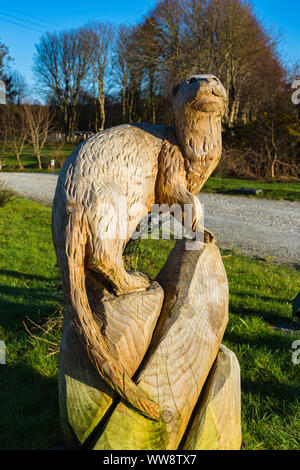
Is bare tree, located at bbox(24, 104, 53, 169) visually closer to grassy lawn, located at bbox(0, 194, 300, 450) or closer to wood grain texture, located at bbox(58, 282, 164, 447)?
grassy lawn, located at bbox(0, 194, 300, 450)

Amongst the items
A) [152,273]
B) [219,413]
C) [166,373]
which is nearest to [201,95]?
[166,373]

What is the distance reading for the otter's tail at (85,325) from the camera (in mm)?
1414

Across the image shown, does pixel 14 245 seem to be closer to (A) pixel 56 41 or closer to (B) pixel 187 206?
(B) pixel 187 206

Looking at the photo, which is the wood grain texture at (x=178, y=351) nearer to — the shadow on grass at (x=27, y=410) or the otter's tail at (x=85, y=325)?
the otter's tail at (x=85, y=325)

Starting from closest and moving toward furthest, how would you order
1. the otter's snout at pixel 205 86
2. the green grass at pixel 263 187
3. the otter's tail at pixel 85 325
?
the otter's tail at pixel 85 325 < the otter's snout at pixel 205 86 < the green grass at pixel 263 187

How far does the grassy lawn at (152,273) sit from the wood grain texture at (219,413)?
2.09 ft

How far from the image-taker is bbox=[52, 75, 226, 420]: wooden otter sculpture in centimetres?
148

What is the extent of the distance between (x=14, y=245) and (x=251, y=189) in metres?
8.20

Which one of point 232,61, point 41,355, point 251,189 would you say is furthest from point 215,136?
point 232,61

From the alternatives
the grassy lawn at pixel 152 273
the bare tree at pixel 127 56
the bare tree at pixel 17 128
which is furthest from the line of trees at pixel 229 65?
the grassy lawn at pixel 152 273

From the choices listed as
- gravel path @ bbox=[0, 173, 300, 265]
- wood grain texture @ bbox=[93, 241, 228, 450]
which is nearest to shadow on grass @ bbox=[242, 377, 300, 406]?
wood grain texture @ bbox=[93, 241, 228, 450]

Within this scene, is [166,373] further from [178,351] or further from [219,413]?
[219,413]

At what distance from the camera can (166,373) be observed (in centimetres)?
157

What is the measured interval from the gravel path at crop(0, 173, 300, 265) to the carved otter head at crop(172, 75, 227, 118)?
5134mm
